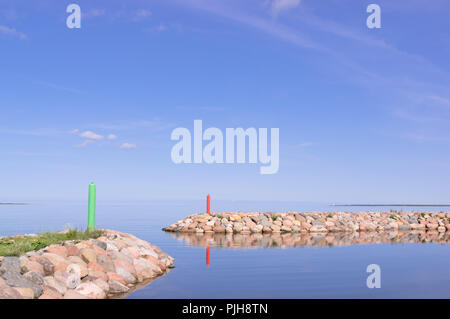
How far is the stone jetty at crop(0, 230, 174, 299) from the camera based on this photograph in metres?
8.91

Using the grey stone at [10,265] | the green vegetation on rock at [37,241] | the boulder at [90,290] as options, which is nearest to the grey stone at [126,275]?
the boulder at [90,290]

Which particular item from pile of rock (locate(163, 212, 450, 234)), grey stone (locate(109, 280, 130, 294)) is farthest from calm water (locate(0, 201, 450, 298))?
pile of rock (locate(163, 212, 450, 234))

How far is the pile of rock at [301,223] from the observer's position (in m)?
26.2

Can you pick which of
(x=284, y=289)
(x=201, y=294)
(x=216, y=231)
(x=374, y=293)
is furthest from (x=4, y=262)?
(x=216, y=231)

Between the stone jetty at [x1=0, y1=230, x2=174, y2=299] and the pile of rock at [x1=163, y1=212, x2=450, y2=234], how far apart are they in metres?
12.3

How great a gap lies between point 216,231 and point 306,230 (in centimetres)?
562

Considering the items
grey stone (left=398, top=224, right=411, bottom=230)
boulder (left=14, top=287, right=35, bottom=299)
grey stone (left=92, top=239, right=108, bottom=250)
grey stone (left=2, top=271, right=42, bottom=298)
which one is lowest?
grey stone (left=398, top=224, right=411, bottom=230)

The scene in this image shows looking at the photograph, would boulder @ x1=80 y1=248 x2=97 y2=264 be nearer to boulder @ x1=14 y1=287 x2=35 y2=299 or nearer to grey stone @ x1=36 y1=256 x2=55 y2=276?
grey stone @ x1=36 y1=256 x2=55 y2=276

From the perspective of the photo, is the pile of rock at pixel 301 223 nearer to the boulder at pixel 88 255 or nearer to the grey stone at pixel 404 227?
the grey stone at pixel 404 227

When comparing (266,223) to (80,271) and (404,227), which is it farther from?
(80,271)

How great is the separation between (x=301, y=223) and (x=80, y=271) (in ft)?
62.7
